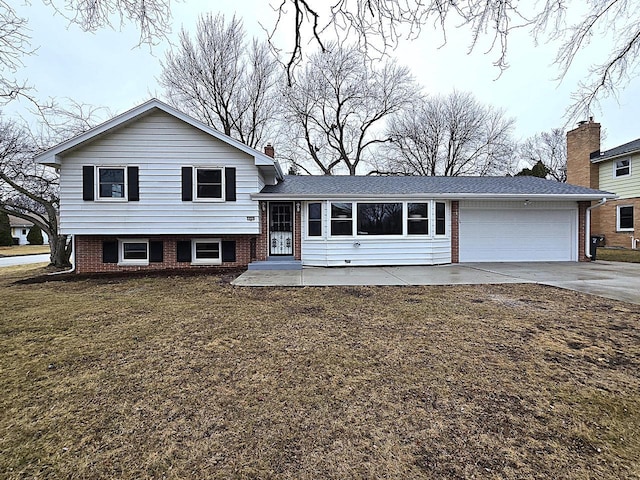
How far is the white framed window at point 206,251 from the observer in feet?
39.6

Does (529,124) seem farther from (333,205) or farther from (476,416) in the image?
(476,416)

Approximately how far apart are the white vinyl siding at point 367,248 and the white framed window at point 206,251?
10.0 feet

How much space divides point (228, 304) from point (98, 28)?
4.55m

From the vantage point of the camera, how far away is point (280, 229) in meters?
12.5

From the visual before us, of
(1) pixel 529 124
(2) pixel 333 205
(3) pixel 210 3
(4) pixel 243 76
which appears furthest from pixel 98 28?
(1) pixel 529 124

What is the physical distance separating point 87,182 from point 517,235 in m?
15.1

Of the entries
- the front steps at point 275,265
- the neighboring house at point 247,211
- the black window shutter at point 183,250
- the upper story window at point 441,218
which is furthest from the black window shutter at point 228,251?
the upper story window at point 441,218

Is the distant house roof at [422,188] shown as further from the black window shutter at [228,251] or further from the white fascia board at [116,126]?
the white fascia board at [116,126]

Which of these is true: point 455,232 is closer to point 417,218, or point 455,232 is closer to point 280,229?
point 417,218

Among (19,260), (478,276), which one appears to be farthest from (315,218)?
(19,260)

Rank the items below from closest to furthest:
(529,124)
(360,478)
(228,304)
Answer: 1. (360,478)
2. (228,304)
3. (529,124)

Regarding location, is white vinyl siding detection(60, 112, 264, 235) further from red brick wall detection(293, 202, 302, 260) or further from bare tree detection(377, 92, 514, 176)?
bare tree detection(377, 92, 514, 176)

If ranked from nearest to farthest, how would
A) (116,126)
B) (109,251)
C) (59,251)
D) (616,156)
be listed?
(116,126) → (109,251) → (59,251) → (616,156)

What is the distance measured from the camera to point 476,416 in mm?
2693
